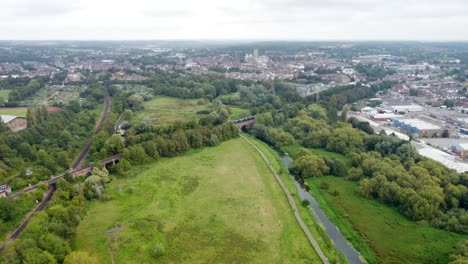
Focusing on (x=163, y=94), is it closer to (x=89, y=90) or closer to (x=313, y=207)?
(x=89, y=90)

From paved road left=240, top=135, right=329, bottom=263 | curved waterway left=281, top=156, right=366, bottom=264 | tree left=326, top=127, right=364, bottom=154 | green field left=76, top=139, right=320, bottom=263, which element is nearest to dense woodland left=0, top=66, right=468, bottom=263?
tree left=326, top=127, right=364, bottom=154

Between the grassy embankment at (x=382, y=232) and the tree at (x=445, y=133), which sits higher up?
the tree at (x=445, y=133)

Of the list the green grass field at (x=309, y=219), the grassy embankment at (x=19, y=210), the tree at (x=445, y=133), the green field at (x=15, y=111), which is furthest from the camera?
the green field at (x=15, y=111)

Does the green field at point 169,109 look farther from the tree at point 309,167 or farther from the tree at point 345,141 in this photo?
the tree at point 309,167

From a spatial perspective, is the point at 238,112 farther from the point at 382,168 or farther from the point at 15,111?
the point at 15,111

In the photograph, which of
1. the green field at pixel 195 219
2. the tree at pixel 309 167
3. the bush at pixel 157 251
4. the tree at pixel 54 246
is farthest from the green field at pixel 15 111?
the tree at pixel 309 167

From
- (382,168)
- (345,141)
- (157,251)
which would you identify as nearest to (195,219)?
(157,251)
